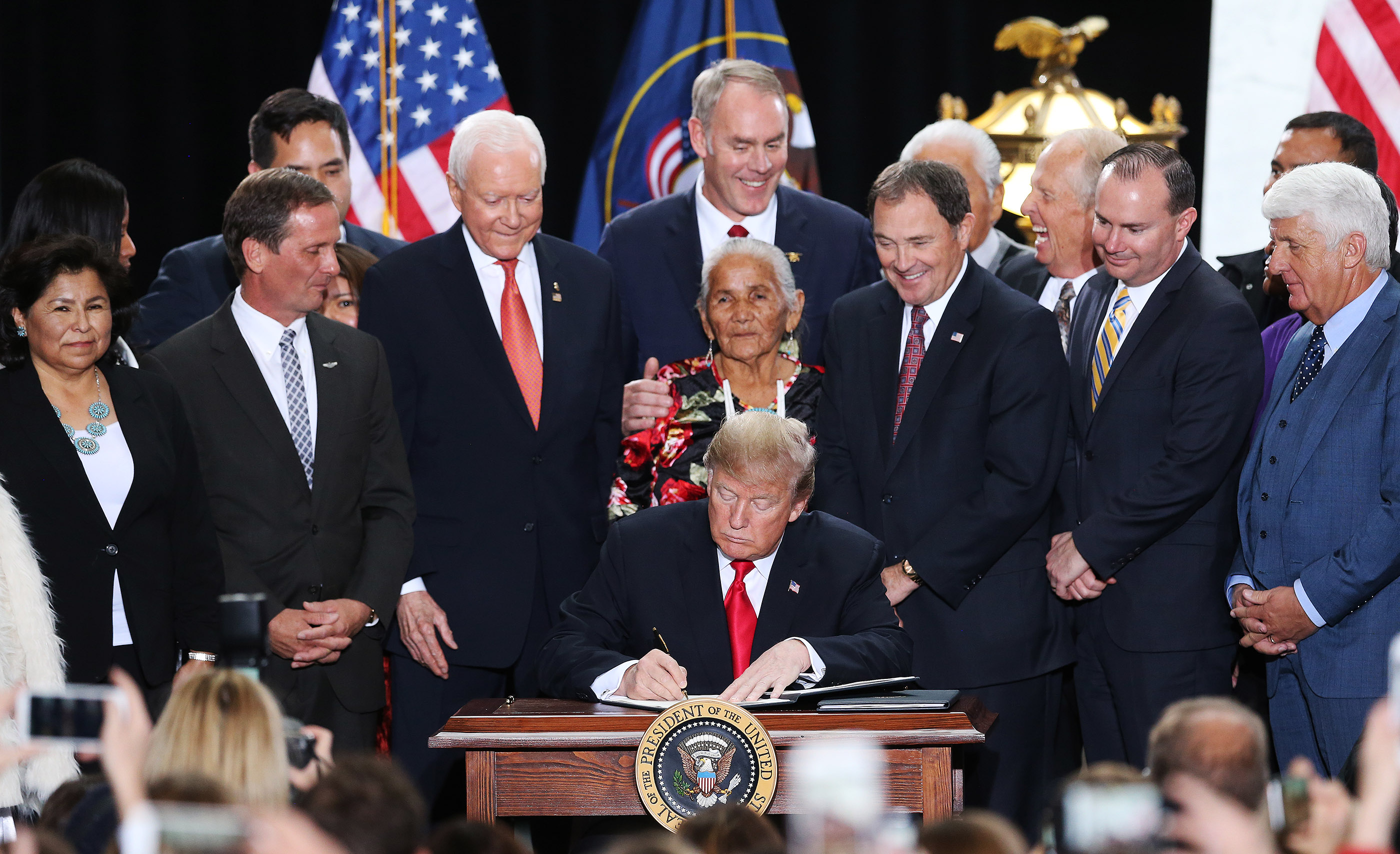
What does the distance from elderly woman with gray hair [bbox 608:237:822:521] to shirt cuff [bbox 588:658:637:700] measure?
0.90m

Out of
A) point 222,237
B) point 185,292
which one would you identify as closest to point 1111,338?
point 222,237

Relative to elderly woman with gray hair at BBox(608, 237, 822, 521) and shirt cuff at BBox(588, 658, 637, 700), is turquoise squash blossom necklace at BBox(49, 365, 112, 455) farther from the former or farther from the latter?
elderly woman with gray hair at BBox(608, 237, 822, 521)

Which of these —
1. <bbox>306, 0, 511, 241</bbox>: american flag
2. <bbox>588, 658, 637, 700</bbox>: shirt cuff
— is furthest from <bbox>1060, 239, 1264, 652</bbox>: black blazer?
<bbox>306, 0, 511, 241</bbox>: american flag

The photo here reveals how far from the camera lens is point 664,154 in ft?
22.1

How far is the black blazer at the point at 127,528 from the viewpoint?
11.4 ft

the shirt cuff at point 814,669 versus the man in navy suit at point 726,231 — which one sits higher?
the man in navy suit at point 726,231

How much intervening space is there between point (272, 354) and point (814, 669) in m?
1.72

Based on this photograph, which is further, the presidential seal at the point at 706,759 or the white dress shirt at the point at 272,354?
the white dress shirt at the point at 272,354

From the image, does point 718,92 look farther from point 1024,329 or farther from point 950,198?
point 1024,329

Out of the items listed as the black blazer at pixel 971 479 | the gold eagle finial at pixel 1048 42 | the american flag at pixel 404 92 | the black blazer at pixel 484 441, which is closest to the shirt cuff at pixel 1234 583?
the black blazer at pixel 971 479

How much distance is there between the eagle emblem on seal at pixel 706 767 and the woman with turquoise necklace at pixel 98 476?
1.42m

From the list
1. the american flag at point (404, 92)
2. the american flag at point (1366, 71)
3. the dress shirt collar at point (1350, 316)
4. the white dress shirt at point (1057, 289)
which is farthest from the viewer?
the american flag at point (404, 92)

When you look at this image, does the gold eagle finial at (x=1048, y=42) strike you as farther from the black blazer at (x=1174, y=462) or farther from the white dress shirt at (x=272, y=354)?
the white dress shirt at (x=272, y=354)

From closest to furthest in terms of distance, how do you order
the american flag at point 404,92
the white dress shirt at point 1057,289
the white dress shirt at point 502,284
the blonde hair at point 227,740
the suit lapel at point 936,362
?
the blonde hair at point 227,740 → the suit lapel at point 936,362 → the white dress shirt at point 502,284 → the white dress shirt at point 1057,289 → the american flag at point 404,92
